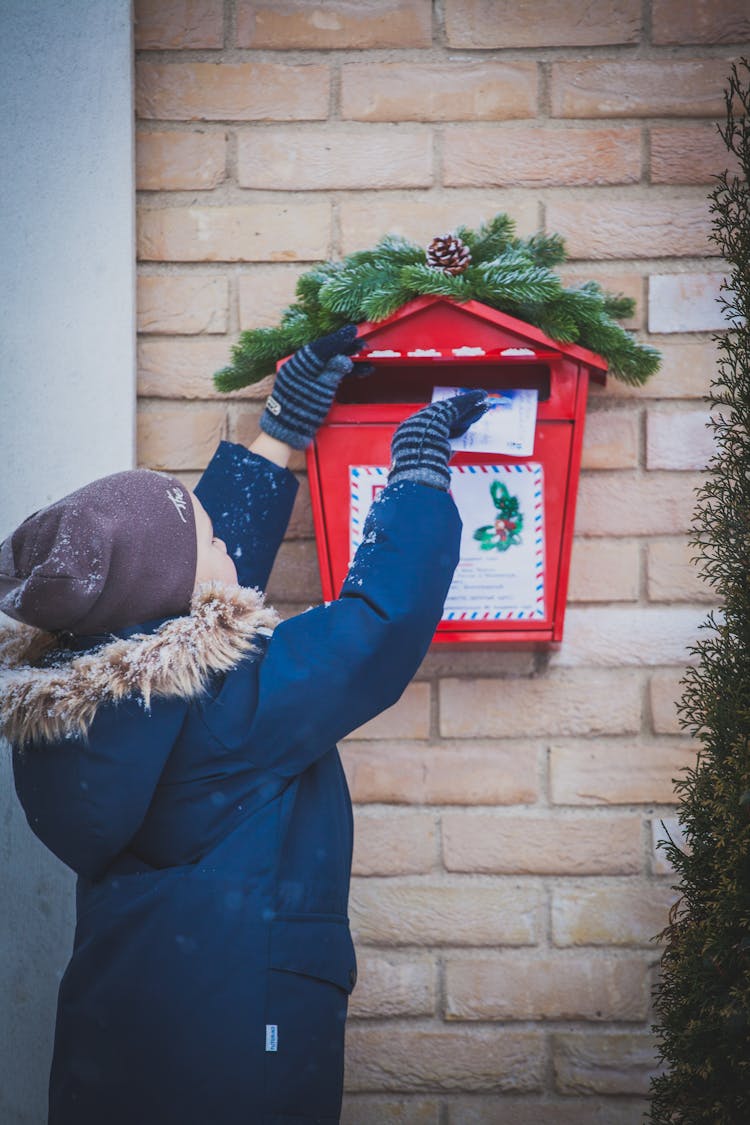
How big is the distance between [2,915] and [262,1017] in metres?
0.77

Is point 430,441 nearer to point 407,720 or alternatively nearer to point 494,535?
point 494,535

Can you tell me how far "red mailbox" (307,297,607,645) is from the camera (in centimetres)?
165

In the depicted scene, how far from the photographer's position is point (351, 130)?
195 cm

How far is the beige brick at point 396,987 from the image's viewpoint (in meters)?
1.91

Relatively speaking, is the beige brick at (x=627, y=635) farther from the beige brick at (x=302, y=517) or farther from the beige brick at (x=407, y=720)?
the beige brick at (x=302, y=517)

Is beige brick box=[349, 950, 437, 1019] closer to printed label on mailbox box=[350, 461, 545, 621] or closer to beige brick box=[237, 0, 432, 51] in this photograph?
printed label on mailbox box=[350, 461, 545, 621]

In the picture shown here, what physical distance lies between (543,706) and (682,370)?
736 millimetres

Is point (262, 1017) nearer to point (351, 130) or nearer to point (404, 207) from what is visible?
point (404, 207)

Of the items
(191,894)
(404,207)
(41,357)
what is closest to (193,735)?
(191,894)

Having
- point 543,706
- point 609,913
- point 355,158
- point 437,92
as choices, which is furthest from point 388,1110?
point 437,92

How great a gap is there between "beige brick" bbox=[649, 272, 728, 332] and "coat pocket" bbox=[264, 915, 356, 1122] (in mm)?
1314

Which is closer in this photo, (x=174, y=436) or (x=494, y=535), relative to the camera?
(x=494, y=535)

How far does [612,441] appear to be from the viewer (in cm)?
195

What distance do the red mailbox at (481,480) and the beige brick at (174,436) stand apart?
0.37m
